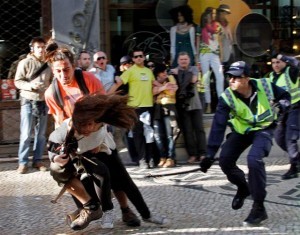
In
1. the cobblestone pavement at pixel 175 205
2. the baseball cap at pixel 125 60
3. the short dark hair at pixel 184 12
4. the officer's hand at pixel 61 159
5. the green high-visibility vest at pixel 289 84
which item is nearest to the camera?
the officer's hand at pixel 61 159

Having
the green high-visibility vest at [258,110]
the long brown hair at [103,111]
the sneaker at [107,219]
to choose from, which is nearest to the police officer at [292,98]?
the green high-visibility vest at [258,110]

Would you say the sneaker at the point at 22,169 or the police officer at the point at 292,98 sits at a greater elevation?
the police officer at the point at 292,98

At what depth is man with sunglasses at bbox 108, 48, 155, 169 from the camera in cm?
859

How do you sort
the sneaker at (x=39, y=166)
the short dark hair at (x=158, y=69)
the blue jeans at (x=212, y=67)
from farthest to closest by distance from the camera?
the blue jeans at (x=212, y=67), the short dark hair at (x=158, y=69), the sneaker at (x=39, y=166)

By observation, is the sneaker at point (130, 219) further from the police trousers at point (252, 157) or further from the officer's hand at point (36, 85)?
the officer's hand at point (36, 85)

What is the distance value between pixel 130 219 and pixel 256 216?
1168 millimetres

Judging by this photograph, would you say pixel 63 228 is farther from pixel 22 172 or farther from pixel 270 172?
pixel 270 172

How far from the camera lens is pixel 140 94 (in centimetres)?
859

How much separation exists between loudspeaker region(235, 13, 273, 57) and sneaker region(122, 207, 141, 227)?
5321 mm

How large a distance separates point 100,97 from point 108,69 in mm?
3704

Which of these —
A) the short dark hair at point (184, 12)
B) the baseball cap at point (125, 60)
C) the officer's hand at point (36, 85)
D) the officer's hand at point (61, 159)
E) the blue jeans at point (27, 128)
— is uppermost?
the short dark hair at point (184, 12)

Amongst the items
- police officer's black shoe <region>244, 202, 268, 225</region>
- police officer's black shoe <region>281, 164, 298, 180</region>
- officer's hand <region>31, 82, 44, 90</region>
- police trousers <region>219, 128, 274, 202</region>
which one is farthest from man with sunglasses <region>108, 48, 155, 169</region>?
police officer's black shoe <region>244, 202, 268, 225</region>

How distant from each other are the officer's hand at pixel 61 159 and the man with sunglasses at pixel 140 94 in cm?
346

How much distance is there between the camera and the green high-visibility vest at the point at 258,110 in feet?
18.4
